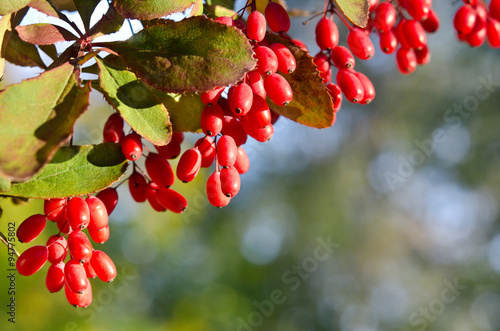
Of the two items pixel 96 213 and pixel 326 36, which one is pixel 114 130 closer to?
pixel 96 213

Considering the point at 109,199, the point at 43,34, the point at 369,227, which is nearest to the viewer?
the point at 43,34

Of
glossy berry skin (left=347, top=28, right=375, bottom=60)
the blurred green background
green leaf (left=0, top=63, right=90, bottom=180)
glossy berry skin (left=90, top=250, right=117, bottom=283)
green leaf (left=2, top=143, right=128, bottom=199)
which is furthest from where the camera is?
the blurred green background

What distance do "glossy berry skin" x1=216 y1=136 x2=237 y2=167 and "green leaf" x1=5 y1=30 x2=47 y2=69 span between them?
0.87ft

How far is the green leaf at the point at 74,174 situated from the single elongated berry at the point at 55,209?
68 millimetres

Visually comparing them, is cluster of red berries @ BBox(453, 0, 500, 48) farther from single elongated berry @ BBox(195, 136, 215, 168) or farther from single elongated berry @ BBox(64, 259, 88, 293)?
single elongated berry @ BBox(64, 259, 88, 293)

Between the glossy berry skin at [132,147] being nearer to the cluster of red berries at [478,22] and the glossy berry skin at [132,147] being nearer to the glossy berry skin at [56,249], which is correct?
the glossy berry skin at [56,249]

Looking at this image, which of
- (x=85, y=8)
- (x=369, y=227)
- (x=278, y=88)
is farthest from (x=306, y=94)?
(x=369, y=227)

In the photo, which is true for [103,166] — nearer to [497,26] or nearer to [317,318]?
[497,26]

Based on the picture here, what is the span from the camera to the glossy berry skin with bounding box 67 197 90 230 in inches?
21.4

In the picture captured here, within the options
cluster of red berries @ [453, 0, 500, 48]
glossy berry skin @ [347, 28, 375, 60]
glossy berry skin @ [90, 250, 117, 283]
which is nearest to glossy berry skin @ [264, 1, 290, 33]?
glossy berry skin @ [347, 28, 375, 60]

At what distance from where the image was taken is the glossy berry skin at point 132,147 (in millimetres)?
545

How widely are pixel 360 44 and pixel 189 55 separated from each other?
1.11 feet

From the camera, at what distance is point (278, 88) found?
0.56 m

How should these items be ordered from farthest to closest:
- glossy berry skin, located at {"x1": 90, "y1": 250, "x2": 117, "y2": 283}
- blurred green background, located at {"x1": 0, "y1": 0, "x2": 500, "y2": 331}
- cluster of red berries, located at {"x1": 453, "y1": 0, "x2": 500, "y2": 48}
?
blurred green background, located at {"x1": 0, "y1": 0, "x2": 500, "y2": 331}
cluster of red berries, located at {"x1": 453, "y1": 0, "x2": 500, "y2": 48}
glossy berry skin, located at {"x1": 90, "y1": 250, "x2": 117, "y2": 283}
